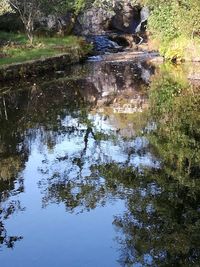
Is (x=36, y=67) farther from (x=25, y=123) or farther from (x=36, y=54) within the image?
(x=25, y=123)

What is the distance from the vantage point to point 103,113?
31688 millimetres

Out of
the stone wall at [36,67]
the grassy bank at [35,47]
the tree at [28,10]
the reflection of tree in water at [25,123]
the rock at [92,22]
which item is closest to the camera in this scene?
the reflection of tree in water at [25,123]

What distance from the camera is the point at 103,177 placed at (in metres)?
20.5

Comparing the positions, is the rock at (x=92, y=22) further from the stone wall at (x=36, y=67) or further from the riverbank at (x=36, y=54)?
the stone wall at (x=36, y=67)

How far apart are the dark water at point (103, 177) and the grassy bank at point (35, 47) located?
10116 mm

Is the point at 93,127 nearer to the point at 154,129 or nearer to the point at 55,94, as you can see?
the point at 154,129

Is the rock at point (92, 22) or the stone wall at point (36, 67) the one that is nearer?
the stone wall at point (36, 67)

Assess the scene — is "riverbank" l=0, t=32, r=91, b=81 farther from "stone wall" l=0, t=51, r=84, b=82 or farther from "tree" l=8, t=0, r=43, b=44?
"tree" l=8, t=0, r=43, b=44

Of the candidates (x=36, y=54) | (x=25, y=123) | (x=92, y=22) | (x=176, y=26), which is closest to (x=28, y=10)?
(x=36, y=54)

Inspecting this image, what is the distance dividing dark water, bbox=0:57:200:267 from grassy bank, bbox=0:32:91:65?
1012cm

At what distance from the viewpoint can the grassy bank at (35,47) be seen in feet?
150

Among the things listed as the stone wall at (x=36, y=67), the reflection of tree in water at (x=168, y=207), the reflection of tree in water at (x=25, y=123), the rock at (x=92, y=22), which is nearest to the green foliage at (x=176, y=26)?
the stone wall at (x=36, y=67)

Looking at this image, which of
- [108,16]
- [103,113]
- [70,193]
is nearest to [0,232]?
[70,193]

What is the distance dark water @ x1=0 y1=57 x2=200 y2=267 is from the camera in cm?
1473
